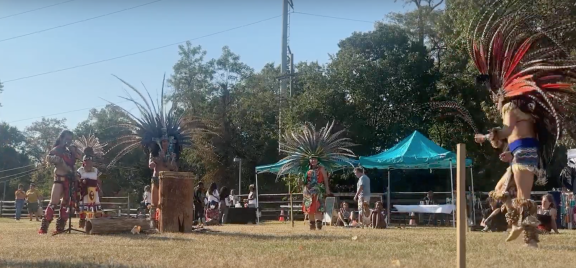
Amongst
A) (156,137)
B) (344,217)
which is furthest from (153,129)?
(344,217)

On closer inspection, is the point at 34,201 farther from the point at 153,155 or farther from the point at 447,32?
the point at 447,32

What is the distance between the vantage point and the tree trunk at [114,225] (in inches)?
435

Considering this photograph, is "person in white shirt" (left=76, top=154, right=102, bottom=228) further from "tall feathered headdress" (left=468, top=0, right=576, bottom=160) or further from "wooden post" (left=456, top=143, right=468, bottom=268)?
"wooden post" (left=456, top=143, right=468, bottom=268)

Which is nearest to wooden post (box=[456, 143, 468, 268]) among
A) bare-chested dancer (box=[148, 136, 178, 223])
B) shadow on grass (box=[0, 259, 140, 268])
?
shadow on grass (box=[0, 259, 140, 268])

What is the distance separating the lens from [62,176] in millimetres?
11797

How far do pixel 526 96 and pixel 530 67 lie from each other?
0.38m

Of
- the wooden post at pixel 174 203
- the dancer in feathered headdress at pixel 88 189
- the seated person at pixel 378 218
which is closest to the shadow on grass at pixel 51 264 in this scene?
the wooden post at pixel 174 203

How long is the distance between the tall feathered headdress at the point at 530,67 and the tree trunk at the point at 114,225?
6530 mm

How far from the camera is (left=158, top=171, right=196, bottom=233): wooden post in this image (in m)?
11.3

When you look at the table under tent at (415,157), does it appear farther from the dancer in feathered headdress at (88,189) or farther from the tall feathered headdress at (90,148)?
the dancer in feathered headdress at (88,189)

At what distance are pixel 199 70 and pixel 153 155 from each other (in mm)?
45383

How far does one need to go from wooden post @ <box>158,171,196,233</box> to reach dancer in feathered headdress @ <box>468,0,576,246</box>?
18.6ft

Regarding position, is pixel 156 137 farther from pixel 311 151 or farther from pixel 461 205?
pixel 461 205

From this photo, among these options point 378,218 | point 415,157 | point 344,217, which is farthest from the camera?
point 344,217
